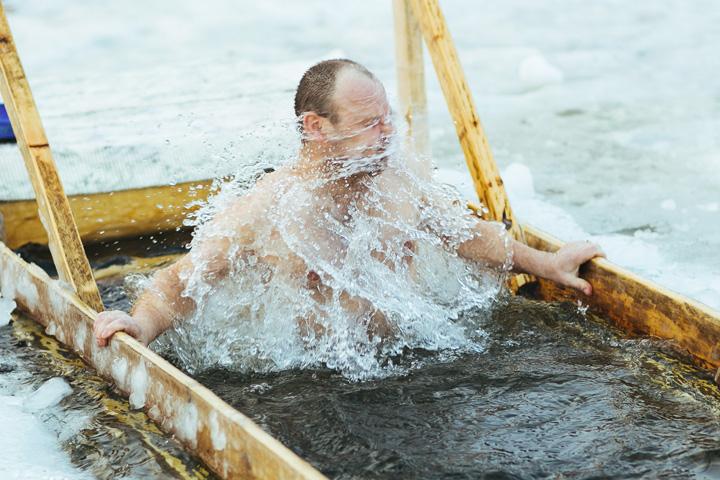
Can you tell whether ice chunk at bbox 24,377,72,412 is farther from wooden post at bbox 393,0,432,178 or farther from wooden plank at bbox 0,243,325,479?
wooden post at bbox 393,0,432,178

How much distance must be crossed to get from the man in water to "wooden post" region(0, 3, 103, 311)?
0.67 feet

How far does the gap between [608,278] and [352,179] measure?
0.87 m

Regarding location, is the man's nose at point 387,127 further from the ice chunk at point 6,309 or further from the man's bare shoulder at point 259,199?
the ice chunk at point 6,309

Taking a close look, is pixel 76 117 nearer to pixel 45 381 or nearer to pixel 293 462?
pixel 45 381

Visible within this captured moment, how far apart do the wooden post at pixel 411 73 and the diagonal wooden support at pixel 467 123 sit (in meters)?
0.75

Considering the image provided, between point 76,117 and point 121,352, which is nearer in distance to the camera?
point 121,352

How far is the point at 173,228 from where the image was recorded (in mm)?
4203

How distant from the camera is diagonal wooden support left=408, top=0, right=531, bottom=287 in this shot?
329 cm

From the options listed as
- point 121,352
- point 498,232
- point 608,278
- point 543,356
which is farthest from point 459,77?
point 121,352

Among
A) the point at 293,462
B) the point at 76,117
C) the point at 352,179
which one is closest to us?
the point at 293,462

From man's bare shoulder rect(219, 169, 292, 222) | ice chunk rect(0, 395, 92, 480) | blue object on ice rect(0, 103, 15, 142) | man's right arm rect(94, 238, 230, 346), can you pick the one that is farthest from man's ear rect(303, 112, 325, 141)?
blue object on ice rect(0, 103, 15, 142)

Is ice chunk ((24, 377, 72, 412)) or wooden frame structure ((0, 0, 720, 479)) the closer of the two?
wooden frame structure ((0, 0, 720, 479))

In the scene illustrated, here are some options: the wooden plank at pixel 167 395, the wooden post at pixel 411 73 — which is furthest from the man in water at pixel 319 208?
the wooden post at pixel 411 73

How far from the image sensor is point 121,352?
2.51 metres
